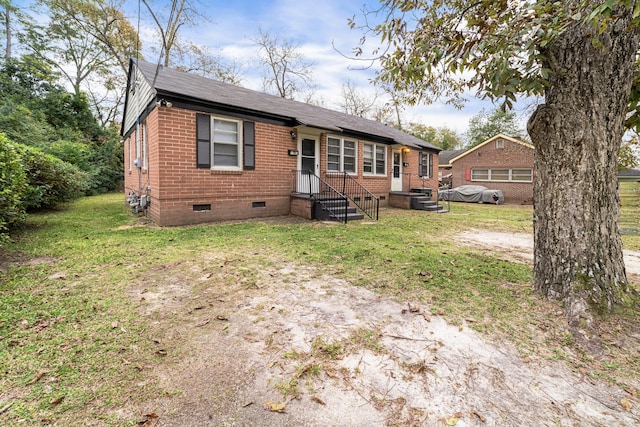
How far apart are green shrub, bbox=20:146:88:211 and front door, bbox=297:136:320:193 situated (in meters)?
6.82

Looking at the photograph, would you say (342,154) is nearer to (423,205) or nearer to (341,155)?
(341,155)

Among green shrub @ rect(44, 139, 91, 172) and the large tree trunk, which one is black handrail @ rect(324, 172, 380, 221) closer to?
the large tree trunk

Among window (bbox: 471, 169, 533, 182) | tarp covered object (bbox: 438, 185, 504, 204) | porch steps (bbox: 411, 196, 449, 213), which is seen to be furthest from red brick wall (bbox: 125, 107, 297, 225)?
window (bbox: 471, 169, 533, 182)

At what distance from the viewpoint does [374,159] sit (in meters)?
12.5

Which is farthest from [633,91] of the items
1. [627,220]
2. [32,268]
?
[627,220]

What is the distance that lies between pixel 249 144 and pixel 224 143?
71cm

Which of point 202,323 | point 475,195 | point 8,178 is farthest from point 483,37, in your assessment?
point 475,195

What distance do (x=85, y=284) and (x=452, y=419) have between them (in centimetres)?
401

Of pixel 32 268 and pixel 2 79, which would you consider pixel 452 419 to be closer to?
pixel 32 268

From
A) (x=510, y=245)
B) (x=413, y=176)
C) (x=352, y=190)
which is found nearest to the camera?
(x=510, y=245)

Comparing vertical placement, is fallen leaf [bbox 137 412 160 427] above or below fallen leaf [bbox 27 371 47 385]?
below

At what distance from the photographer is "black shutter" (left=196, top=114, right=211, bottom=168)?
7.62m

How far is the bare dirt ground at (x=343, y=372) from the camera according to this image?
1.65 meters

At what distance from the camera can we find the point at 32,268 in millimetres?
3939
